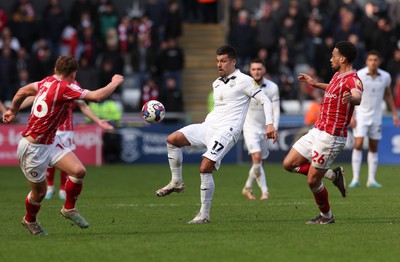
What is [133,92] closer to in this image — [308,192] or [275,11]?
[275,11]

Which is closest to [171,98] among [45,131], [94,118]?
[94,118]

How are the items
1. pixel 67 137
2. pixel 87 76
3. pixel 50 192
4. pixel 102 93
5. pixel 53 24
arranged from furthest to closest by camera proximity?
pixel 53 24
pixel 87 76
pixel 50 192
pixel 67 137
pixel 102 93

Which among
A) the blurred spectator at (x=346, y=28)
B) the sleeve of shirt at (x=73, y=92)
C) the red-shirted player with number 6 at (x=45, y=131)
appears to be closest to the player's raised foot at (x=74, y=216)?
the red-shirted player with number 6 at (x=45, y=131)

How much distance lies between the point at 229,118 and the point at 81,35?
1726cm

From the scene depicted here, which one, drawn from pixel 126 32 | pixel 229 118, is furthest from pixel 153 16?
pixel 229 118

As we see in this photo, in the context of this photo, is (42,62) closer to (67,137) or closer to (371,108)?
(67,137)

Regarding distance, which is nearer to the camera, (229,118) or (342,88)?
(342,88)

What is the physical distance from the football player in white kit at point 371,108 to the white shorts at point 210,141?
6.71 m

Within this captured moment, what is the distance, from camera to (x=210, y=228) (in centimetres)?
1265

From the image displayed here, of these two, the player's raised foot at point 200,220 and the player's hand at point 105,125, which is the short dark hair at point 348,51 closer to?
the player's raised foot at point 200,220

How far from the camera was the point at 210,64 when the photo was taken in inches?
1278

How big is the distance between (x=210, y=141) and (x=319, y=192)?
163 centimetres

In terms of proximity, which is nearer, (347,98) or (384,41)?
(347,98)

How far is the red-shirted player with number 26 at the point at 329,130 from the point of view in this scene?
42.0 ft
